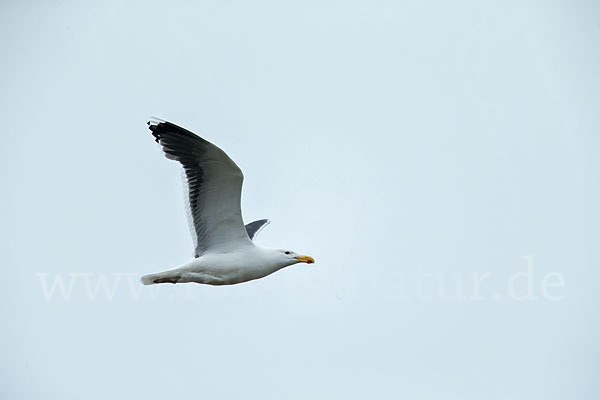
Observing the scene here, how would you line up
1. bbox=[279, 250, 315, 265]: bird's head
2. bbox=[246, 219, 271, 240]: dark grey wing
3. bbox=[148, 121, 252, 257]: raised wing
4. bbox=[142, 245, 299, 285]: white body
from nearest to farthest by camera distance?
bbox=[148, 121, 252, 257]: raised wing
bbox=[142, 245, 299, 285]: white body
bbox=[279, 250, 315, 265]: bird's head
bbox=[246, 219, 271, 240]: dark grey wing

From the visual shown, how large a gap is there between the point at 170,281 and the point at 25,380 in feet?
124

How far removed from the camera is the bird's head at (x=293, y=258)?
11.2 metres

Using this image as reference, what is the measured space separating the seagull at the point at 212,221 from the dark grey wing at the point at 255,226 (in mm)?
1743

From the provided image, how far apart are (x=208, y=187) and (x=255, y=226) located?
2557 mm

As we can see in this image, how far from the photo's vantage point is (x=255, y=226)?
13.4 meters

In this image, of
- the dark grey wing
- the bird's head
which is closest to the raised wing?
the bird's head

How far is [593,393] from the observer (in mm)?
46531

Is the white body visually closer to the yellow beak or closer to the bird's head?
the bird's head

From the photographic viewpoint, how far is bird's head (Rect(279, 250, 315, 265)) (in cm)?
1123

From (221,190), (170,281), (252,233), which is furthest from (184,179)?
(252,233)

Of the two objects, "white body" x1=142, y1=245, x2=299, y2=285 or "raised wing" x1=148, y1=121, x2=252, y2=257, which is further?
"white body" x1=142, y1=245, x2=299, y2=285

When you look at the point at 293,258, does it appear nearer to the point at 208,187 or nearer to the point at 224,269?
the point at 224,269

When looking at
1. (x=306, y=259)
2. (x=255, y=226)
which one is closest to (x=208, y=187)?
(x=306, y=259)

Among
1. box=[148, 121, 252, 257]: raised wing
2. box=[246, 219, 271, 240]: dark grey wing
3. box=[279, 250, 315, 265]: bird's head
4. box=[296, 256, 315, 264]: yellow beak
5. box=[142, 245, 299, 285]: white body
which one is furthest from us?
box=[246, 219, 271, 240]: dark grey wing
